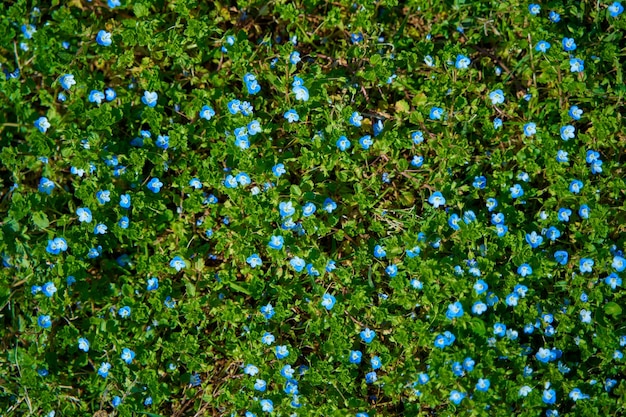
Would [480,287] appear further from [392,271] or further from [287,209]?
[287,209]

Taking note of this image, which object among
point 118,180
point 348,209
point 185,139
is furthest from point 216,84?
point 348,209

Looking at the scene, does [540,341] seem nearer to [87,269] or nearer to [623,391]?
[623,391]

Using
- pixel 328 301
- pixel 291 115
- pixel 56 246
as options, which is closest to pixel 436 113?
pixel 291 115

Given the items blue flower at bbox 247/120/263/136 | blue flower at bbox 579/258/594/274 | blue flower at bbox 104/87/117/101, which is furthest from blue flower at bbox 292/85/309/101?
blue flower at bbox 579/258/594/274

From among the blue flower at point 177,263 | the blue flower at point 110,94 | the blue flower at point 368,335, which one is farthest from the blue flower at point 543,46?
the blue flower at point 110,94

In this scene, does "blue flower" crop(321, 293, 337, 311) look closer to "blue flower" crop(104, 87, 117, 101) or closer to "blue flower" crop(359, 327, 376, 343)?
"blue flower" crop(359, 327, 376, 343)

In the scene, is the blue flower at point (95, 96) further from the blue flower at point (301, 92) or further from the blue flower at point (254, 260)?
the blue flower at point (254, 260)
